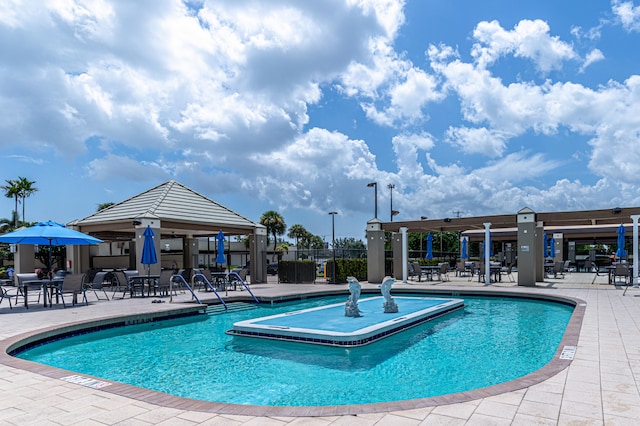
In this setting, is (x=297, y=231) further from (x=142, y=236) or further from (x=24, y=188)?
(x=142, y=236)

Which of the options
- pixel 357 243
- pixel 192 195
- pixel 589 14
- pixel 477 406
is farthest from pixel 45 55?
pixel 357 243

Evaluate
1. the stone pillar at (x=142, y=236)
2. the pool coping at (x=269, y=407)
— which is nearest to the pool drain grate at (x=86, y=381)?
the pool coping at (x=269, y=407)

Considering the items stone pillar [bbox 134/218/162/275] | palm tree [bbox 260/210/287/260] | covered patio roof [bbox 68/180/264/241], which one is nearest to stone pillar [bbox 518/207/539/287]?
covered patio roof [bbox 68/180/264/241]

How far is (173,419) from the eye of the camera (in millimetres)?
3670

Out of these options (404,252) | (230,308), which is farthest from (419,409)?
(404,252)

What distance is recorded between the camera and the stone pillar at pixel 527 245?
17281 millimetres

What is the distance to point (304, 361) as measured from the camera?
7.37 metres

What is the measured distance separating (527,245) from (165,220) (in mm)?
14456

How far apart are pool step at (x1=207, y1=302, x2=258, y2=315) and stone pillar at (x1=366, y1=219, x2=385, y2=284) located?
26.3ft

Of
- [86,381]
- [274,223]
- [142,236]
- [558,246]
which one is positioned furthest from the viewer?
[274,223]

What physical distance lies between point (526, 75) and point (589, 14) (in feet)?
11.0

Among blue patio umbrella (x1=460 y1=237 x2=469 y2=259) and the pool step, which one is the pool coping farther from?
blue patio umbrella (x1=460 y1=237 x2=469 y2=259)

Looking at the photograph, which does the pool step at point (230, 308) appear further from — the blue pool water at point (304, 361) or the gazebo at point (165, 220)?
the gazebo at point (165, 220)

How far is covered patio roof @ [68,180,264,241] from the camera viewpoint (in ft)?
59.8
